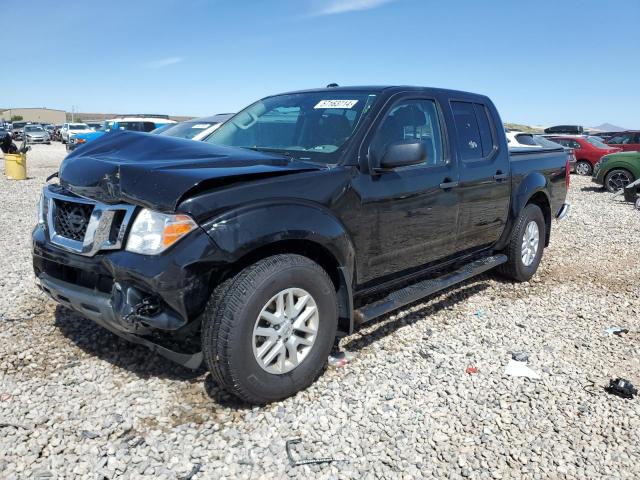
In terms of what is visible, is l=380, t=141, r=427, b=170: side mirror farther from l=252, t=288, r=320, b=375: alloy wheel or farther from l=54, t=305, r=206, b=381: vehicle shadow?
l=54, t=305, r=206, b=381: vehicle shadow

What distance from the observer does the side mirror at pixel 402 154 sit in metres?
3.34

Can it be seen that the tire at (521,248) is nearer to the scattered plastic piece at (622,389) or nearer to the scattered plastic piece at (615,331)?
the scattered plastic piece at (615,331)

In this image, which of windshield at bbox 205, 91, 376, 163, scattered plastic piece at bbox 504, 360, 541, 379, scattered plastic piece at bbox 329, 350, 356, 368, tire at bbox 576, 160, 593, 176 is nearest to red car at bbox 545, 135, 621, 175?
tire at bbox 576, 160, 593, 176

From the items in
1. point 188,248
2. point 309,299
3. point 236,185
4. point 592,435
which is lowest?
point 592,435

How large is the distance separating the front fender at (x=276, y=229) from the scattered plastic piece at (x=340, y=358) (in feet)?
2.21

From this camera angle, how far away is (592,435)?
2.89m

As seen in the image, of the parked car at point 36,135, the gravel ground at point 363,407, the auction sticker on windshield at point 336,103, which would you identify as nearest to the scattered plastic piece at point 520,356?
the gravel ground at point 363,407

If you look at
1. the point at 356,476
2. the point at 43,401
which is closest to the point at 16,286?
the point at 43,401

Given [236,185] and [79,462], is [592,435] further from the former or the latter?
[79,462]

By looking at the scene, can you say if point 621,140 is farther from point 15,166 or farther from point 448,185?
point 15,166

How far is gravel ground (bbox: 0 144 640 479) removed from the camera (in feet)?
8.50

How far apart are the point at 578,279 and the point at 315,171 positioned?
4.11m

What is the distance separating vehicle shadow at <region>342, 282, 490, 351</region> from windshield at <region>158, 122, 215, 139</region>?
7.28 m

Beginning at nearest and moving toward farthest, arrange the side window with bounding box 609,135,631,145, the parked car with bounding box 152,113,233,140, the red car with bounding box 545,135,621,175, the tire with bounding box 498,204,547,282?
the tire with bounding box 498,204,547,282 → the parked car with bounding box 152,113,233,140 → the red car with bounding box 545,135,621,175 → the side window with bounding box 609,135,631,145
